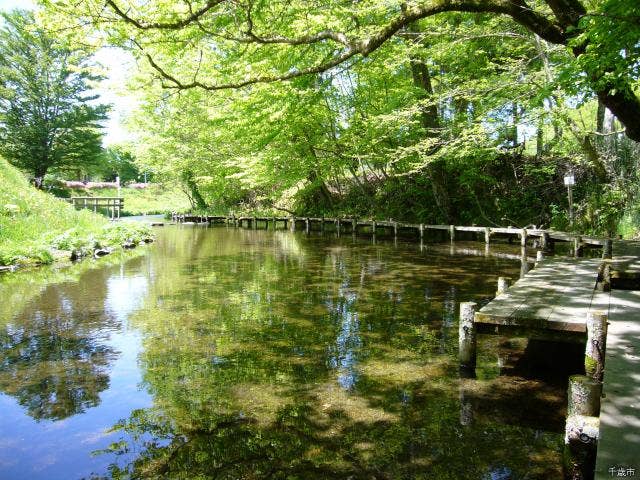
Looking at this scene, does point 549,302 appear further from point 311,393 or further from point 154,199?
point 154,199

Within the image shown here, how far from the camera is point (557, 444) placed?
405 centimetres

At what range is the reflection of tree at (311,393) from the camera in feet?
12.6

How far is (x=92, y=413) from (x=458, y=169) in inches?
749

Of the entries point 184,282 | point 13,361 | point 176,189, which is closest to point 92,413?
point 13,361

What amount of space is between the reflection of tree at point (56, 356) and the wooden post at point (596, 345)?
199 inches

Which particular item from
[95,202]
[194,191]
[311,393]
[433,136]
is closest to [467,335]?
[311,393]

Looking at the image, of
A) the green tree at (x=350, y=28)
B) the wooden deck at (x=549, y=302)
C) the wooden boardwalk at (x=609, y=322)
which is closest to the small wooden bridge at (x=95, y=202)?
the green tree at (x=350, y=28)

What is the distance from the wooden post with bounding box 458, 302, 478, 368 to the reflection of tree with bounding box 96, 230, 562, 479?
0.22 metres

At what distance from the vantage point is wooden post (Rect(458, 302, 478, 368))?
5391 millimetres

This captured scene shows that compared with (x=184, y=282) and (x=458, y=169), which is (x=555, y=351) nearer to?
(x=184, y=282)

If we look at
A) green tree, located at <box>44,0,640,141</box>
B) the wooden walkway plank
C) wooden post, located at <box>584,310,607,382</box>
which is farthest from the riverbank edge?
the wooden walkway plank

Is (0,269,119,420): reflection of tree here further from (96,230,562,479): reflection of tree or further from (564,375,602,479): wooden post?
(564,375,602,479): wooden post

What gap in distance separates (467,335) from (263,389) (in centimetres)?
250

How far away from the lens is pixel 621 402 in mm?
3270
